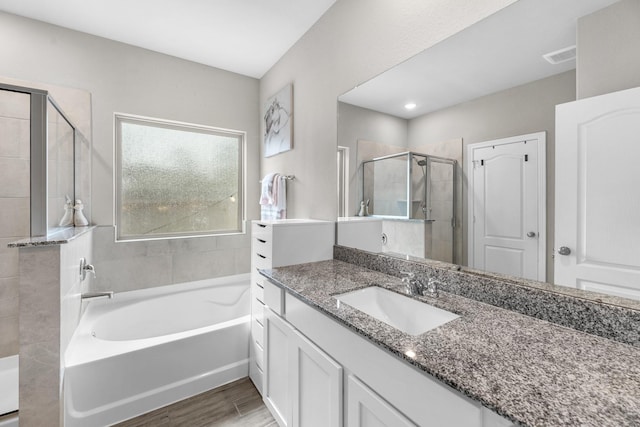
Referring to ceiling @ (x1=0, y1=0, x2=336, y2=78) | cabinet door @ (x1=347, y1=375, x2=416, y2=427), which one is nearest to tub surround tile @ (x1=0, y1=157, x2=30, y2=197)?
ceiling @ (x1=0, y1=0, x2=336, y2=78)

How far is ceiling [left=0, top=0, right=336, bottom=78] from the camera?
1896mm

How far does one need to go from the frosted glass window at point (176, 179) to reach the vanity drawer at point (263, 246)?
1.13 meters

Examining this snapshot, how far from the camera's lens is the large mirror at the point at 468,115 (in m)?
0.91

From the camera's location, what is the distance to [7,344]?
1915mm

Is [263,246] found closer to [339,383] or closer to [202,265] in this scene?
[339,383]

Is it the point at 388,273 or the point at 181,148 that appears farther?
the point at 181,148

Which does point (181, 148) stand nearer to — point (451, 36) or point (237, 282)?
point (237, 282)

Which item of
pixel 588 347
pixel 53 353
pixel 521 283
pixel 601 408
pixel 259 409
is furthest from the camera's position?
pixel 259 409

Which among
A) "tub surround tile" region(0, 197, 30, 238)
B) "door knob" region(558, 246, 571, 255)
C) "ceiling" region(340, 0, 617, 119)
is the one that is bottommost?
"door knob" region(558, 246, 571, 255)

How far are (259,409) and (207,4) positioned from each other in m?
2.70

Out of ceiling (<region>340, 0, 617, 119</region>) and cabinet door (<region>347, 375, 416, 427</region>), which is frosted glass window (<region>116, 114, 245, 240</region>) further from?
cabinet door (<region>347, 375, 416, 427</region>)

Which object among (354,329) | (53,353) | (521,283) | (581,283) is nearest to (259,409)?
(53,353)

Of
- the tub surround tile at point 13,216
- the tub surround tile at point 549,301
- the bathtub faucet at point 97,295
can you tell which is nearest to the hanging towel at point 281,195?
the bathtub faucet at point 97,295

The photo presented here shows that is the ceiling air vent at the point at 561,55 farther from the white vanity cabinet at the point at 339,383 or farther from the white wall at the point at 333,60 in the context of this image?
the white vanity cabinet at the point at 339,383
